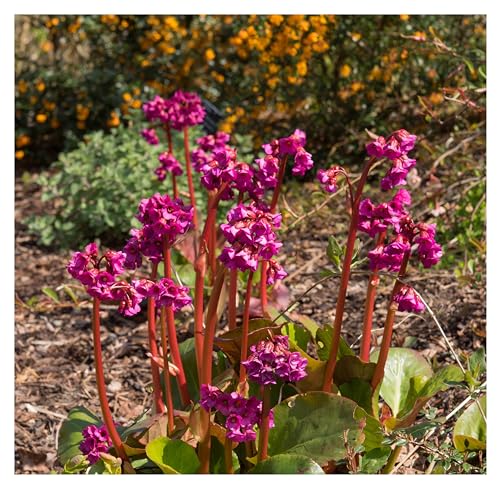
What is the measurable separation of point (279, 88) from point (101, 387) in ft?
11.6

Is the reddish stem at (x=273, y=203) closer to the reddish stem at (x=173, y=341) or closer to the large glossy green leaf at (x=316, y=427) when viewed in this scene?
the reddish stem at (x=173, y=341)

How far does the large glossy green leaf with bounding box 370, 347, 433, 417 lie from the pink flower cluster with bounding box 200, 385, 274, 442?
591 millimetres

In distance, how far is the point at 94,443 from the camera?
6.79 feet

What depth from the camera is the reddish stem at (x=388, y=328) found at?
2006 mm

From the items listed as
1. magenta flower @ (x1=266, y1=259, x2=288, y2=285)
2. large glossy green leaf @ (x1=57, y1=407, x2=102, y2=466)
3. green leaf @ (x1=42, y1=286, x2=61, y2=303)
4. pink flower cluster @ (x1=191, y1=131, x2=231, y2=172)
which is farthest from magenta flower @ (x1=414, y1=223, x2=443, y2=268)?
green leaf @ (x1=42, y1=286, x2=61, y2=303)

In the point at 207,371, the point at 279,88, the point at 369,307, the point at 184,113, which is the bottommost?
A: the point at 207,371

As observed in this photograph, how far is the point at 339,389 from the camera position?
2146mm

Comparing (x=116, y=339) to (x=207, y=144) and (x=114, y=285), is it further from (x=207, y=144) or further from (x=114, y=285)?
(x=114, y=285)

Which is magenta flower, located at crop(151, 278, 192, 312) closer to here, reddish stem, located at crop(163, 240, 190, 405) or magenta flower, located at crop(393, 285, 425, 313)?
reddish stem, located at crop(163, 240, 190, 405)

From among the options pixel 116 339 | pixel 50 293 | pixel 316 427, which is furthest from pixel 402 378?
pixel 50 293

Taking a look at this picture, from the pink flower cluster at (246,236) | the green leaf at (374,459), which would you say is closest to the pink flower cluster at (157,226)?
the pink flower cluster at (246,236)

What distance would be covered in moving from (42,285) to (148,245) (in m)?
2.23

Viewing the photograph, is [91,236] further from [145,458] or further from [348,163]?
[145,458]

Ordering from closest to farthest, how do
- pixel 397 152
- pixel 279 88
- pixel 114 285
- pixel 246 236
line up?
1. pixel 246 236
2. pixel 114 285
3. pixel 397 152
4. pixel 279 88
